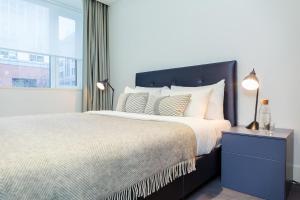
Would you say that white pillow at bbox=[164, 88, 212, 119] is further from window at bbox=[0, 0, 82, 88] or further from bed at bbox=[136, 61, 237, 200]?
window at bbox=[0, 0, 82, 88]

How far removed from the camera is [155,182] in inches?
56.3

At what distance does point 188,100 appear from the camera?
8.04 feet

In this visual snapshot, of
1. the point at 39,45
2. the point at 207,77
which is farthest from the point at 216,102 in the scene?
the point at 39,45

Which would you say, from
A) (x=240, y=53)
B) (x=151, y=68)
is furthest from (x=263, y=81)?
(x=151, y=68)

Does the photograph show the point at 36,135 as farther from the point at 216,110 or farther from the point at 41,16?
the point at 41,16

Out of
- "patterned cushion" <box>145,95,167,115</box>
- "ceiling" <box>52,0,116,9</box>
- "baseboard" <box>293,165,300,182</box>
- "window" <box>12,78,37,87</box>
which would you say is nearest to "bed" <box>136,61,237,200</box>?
"patterned cushion" <box>145,95,167,115</box>

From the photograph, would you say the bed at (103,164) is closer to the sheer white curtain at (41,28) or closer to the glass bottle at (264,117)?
the glass bottle at (264,117)

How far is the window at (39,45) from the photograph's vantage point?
328 centimetres

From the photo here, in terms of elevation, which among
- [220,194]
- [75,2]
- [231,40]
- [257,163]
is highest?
[75,2]

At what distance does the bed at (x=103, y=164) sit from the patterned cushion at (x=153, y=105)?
752mm

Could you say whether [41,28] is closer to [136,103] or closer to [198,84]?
[136,103]

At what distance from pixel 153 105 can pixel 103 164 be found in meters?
1.59

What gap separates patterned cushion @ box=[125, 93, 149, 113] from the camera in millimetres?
2789

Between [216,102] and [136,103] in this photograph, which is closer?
[216,102]
